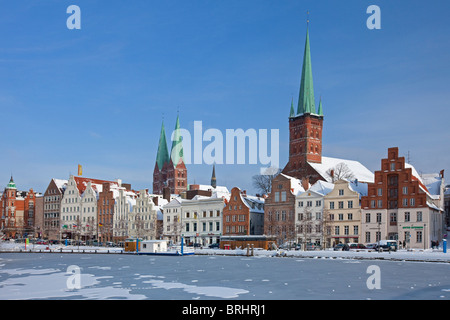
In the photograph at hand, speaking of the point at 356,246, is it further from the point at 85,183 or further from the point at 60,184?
the point at 60,184

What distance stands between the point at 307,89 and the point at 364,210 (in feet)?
212

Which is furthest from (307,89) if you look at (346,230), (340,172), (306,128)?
(346,230)

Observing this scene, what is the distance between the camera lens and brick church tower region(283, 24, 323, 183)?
145000 millimetres

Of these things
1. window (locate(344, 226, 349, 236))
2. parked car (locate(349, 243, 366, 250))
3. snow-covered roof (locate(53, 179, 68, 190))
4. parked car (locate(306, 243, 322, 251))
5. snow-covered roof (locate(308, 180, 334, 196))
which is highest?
snow-covered roof (locate(53, 179, 68, 190))

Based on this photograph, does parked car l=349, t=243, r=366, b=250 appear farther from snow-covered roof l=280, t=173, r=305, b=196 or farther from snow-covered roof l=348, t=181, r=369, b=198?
snow-covered roof l=280, t=173, r=305, b=196

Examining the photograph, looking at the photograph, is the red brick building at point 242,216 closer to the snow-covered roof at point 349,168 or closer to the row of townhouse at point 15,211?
the snow-covered roof at point 349,168

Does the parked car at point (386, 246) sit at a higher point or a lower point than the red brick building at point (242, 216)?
lower

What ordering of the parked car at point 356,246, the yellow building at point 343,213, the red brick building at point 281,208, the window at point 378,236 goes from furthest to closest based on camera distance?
the red brick building at point 281,208
the yellow building at point 343,213
the window at point 378,236
the parked car at point 356,246

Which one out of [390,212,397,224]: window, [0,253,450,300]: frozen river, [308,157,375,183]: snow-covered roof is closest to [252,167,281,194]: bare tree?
[308,157,375,183]: snow-covered roof

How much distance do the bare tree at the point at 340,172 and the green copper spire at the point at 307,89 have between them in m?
28.8

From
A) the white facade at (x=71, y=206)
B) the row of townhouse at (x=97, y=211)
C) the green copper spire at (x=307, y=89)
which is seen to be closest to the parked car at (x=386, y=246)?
the row of townhouse at (x=97, y=211)

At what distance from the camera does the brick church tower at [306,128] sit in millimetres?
145000

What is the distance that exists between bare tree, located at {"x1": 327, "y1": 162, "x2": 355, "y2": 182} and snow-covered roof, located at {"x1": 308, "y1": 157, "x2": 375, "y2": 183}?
96cm
